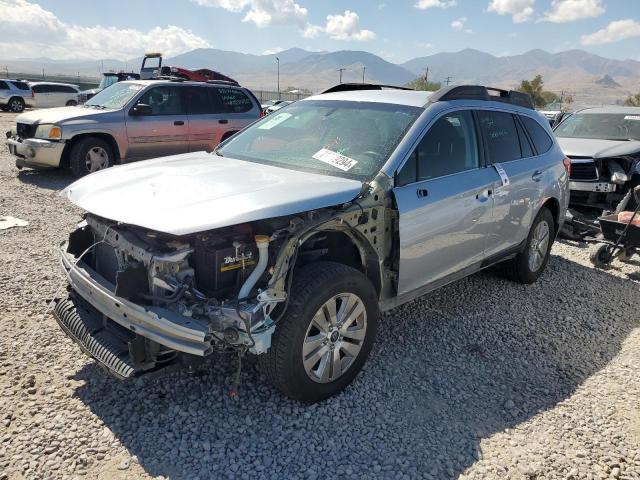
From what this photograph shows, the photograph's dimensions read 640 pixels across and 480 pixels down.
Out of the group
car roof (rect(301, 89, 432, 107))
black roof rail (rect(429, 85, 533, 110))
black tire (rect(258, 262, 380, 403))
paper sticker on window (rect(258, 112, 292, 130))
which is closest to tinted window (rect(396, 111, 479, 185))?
black roof rail (rect(429, 85, 533, 110))

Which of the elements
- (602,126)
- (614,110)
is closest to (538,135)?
(602,126)

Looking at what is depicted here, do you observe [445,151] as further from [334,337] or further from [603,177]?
[603,177]

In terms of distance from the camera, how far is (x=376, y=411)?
10.3 feet

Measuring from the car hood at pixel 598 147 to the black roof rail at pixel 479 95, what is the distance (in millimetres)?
3965

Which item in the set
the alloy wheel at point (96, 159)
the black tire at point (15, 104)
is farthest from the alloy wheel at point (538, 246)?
the black tire at point (15, 104)

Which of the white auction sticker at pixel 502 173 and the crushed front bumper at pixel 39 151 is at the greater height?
the white auction sticker at pixel 502 173

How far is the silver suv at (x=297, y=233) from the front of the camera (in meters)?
2.71

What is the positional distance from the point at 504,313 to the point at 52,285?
4181mm

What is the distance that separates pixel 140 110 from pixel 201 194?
7033 mm

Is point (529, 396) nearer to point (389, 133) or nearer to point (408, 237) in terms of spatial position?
point (408, 237)

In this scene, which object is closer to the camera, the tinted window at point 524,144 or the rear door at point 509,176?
the rear door at point 509,176

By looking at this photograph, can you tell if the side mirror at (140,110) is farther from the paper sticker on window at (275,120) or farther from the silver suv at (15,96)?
the silver suv at (15,96)

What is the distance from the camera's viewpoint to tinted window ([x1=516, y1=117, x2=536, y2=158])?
4.84 m

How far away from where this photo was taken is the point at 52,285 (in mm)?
4668
